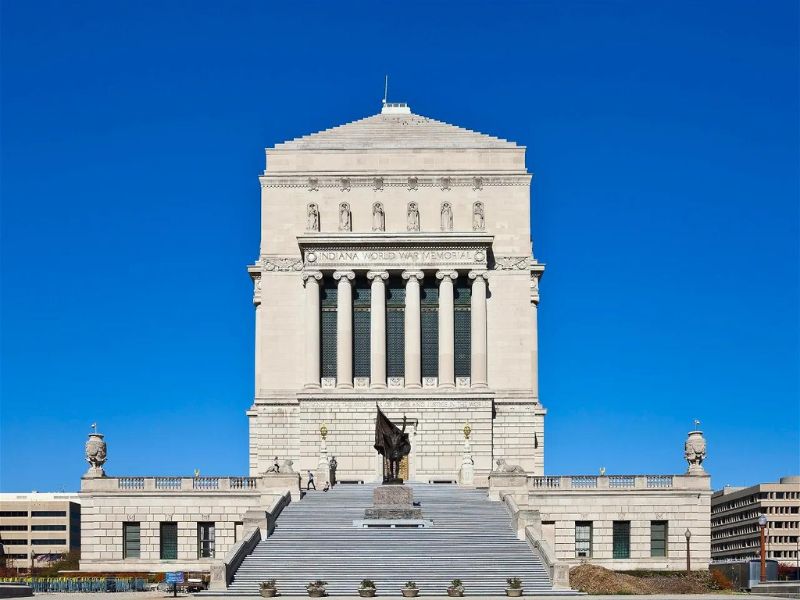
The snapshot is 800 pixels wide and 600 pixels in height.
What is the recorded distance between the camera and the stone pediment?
92.8m

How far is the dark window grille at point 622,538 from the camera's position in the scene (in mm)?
79500

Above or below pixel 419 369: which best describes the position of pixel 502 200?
above

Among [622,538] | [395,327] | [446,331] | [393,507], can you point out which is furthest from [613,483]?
[395,327]

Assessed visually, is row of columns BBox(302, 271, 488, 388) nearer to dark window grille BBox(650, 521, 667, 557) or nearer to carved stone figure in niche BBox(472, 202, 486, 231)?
carved stone figure in niche BBox(472, 202, 486, 231)

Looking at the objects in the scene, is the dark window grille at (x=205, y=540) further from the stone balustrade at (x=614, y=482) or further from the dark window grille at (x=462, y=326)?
the dark window grille at (x=462, y=326)

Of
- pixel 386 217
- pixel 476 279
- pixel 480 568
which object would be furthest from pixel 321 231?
pixel 480 568

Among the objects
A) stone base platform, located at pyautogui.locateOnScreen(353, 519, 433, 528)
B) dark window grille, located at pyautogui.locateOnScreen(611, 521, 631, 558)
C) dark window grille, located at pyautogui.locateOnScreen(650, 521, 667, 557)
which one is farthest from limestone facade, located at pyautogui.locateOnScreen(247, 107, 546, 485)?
stone base platform, located at pyautogui.locateOnScreen(353, 519, 433, 528)

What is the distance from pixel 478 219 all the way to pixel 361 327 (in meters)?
10.4

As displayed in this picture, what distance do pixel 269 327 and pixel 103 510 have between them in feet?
63.7

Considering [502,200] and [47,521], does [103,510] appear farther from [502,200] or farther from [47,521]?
[47,521]

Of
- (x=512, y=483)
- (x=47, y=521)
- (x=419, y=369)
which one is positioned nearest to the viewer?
(x=512, y=483)

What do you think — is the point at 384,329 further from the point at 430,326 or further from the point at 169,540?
the point at 169,540

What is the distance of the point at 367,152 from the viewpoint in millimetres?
96438

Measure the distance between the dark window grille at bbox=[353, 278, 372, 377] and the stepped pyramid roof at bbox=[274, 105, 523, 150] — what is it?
9709mm
